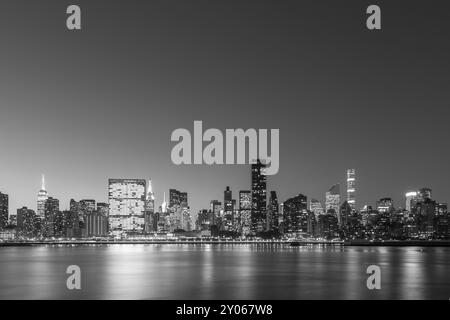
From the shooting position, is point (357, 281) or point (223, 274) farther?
point (223, 274)

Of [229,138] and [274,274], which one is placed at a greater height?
[229,138]

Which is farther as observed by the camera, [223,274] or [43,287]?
[223,274]

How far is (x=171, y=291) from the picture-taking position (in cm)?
6494

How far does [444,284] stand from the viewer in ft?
246
